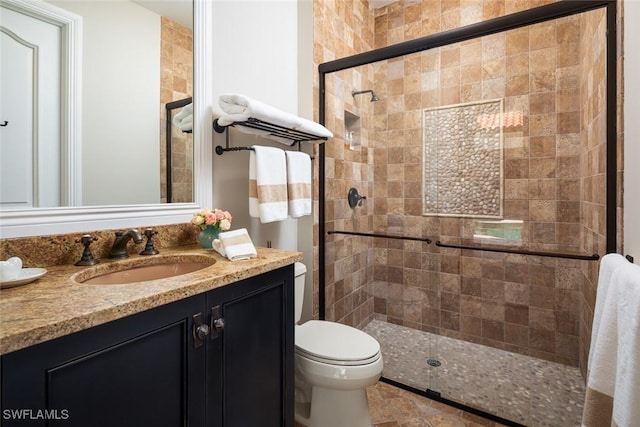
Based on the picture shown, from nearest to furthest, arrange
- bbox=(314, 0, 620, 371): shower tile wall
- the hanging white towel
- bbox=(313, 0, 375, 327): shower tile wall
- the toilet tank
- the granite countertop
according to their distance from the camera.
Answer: the granite countertop → the hanging white towel → the toilet tank → bbox=(314, 0, 620, 371): shower tile wall → bbox=(313, 0, 375, 327): shower tile wall

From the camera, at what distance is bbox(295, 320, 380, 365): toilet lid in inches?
52.8

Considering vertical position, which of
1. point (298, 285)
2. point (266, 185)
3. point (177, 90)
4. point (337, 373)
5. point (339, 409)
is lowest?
point (339, 409)

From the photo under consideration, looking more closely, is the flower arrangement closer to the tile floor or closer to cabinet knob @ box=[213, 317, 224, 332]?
cabinet knob @ box=[213, 317, 224, 332]

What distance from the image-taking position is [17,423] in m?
0.54

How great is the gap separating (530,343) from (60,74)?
9.00ft

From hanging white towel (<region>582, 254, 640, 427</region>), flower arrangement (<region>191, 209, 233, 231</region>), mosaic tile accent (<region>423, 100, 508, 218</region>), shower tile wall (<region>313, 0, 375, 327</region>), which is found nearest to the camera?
hanging white towel (<region>582, 254, 640, 427</region>)

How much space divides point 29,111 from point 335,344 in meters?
1.45

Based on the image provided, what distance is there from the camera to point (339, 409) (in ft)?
4.55

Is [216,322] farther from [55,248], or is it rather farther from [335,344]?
[335,344]

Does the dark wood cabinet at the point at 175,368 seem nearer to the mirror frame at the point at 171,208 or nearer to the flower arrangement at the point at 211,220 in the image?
the flower arrangement at the point at 211,220

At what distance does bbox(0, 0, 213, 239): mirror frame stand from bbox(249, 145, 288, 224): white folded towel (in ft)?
0.69

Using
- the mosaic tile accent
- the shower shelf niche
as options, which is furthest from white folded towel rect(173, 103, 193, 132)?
the mosaic tile accent

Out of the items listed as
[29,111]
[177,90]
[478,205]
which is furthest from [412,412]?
[29,111]

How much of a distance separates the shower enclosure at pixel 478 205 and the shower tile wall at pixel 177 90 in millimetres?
953
